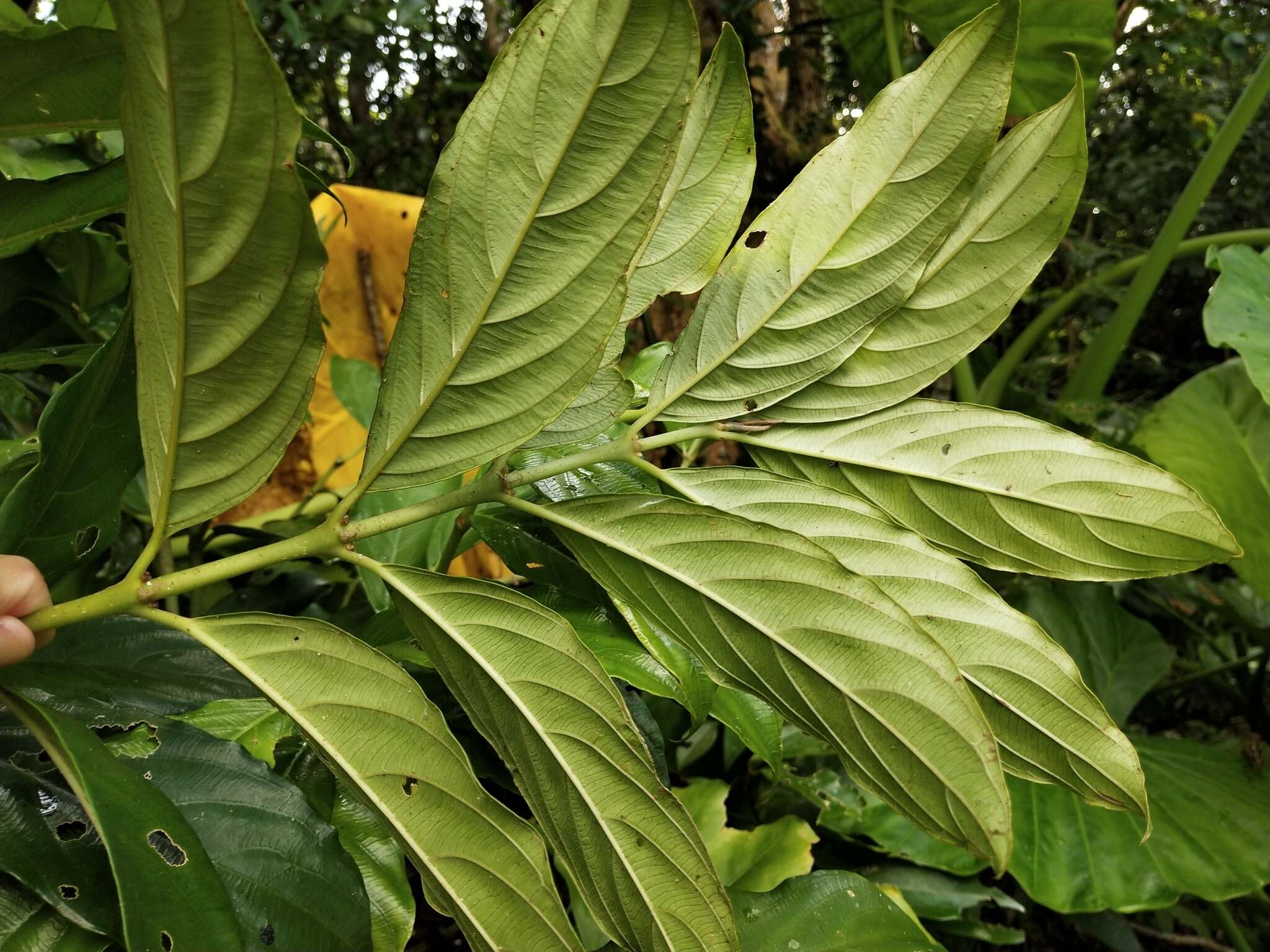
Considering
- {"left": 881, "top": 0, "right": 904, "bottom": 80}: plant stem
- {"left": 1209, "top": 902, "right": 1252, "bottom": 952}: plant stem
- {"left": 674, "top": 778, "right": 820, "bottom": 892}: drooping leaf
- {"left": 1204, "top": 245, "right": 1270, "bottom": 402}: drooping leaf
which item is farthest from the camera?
{"left": 881, "top": 0, "right": 904, "bottom": 80}: plant stem

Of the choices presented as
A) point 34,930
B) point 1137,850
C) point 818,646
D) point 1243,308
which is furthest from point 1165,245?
point 34,930

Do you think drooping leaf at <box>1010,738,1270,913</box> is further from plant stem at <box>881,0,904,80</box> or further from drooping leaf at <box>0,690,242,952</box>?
plant stem at <box>881,0,904,80</box>

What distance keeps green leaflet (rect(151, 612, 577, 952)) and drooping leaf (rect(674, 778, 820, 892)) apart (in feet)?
1.27

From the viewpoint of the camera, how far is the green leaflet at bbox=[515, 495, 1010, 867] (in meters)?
0.28

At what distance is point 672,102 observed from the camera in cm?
25

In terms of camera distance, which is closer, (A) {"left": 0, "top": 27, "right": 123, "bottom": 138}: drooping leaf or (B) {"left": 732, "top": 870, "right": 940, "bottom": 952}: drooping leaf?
(A) {"left": 0, "top": 27, "right": 123, "bottom": 138}: drooping leaf

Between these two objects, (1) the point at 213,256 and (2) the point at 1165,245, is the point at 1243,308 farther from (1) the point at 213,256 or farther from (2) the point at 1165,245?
(1) the point at 213,256

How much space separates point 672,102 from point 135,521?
0.75m

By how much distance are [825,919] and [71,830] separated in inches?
16.6

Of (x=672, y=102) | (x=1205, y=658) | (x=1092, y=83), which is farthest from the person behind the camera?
(x=1205, y=658)

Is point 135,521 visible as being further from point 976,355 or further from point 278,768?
point 976,355

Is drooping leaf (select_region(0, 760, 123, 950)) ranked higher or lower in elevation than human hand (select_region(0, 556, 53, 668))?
lower

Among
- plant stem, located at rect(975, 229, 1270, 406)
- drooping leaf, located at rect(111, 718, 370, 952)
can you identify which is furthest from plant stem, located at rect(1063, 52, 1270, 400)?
drooping leaf, located at rect(111, 718, 370, 952)

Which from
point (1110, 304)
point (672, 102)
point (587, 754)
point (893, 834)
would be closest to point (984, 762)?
point (587, 754)
